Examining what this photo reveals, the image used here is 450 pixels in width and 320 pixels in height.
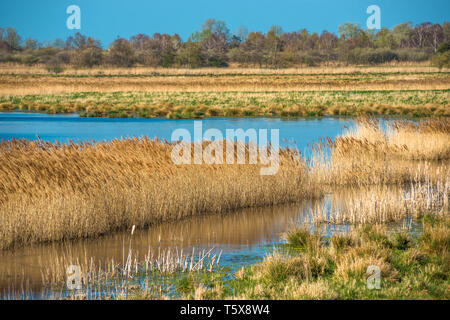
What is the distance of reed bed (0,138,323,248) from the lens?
12.8 m

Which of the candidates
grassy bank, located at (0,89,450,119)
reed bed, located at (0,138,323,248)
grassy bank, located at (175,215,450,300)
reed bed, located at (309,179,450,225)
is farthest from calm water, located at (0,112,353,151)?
grassy bank, located at (175,215,450,300)

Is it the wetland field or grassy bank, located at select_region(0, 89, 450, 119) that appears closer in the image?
the wetland field

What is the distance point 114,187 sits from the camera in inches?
565

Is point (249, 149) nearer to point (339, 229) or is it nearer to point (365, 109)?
point (339, 229)

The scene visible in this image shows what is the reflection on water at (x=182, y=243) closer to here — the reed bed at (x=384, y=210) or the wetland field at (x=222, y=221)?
the wetland field at (x=222, y=221)

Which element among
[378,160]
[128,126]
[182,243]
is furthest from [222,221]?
[128,126]

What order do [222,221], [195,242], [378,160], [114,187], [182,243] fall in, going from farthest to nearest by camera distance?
[378,160] → [222,221] → [114,187] → [195,242] → [182,243]

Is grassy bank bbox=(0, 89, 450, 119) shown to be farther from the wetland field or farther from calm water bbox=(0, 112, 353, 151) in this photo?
the wetland field

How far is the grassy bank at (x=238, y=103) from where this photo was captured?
1719 inches

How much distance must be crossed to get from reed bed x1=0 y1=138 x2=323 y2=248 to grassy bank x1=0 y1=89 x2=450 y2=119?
25.0m

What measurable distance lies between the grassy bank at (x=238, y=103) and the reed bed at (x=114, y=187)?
2496 cm

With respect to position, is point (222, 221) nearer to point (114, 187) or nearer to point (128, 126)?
point (114, 187)

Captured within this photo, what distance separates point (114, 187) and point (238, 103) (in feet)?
116

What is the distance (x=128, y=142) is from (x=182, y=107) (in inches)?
1173
